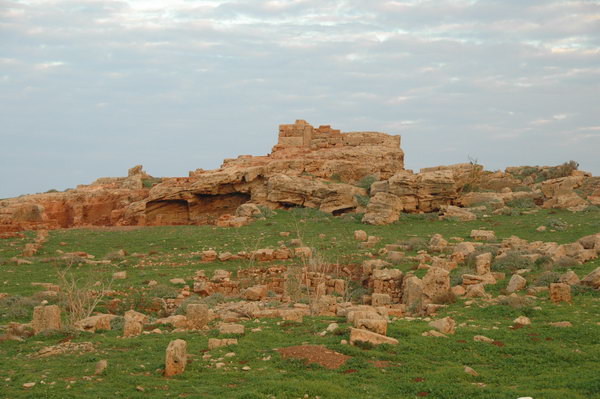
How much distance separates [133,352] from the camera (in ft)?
37.9

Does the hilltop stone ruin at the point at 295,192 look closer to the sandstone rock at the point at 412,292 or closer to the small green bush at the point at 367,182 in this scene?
the small green bush at the point at 367,182

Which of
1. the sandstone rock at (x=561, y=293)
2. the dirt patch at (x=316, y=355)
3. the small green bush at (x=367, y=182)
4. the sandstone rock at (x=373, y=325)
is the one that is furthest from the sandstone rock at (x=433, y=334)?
the small green bush at (x=367, y=182)

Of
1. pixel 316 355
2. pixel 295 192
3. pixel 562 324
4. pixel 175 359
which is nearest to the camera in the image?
pixel 175 359

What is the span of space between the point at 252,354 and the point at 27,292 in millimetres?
11277

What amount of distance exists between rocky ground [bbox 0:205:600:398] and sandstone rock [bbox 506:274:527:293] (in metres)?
0.03

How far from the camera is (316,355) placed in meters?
10.8

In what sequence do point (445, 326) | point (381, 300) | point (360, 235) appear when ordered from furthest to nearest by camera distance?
point (360, 235)
point (381, 300)
point (445, 326)

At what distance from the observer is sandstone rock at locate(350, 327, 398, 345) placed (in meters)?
11.3

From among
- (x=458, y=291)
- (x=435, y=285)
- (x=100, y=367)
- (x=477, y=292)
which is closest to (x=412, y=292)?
(x=435, y=285)

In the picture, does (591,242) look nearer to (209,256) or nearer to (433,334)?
(433,334)

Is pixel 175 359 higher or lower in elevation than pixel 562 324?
lower

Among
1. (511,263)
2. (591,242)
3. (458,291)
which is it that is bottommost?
(458,291)

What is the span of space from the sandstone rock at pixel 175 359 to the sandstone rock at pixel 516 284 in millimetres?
9620

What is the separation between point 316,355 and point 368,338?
1.12 metres
